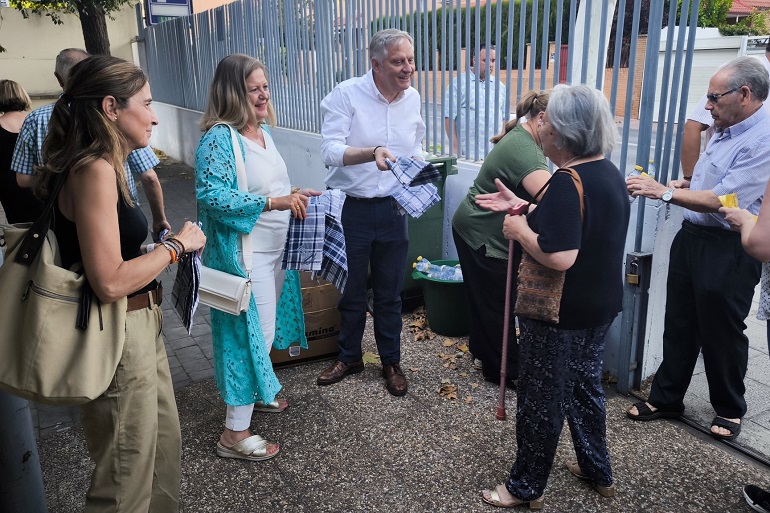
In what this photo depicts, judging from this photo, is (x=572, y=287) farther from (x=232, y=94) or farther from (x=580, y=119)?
(x=232, y=94)

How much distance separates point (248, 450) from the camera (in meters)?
3.18

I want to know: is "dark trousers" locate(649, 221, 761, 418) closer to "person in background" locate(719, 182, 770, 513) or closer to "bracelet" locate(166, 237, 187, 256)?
"person in background" locate(719, 182, 770, 513)

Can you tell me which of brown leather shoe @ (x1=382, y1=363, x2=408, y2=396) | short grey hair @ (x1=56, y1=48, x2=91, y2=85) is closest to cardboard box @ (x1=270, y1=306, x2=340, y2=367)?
brown leather shoe @ (x1=382, y1=363, x2=408, y2=396)

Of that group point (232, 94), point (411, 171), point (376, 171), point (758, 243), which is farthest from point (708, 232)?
point (232, 94)

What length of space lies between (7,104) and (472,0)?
3470mm

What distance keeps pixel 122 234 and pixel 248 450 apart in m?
1.57

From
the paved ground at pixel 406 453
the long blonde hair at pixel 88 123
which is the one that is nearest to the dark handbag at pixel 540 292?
the paved ground at pixel 406 453

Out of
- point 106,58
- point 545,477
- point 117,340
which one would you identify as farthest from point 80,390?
point 545,477

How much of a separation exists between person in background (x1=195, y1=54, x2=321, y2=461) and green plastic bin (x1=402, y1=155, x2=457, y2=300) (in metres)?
1.75

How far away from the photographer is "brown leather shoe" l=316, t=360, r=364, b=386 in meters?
4.00

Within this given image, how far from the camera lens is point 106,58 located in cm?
205

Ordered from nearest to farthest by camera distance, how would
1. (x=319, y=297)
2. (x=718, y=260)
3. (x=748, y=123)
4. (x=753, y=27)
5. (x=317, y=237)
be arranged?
(x=748, y=123), (x=718, y=260), (x=317, y=237), (x=319, y=297), (x=753, y=27)

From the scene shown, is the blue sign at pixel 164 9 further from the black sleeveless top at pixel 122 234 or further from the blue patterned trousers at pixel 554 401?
the blue patterned trousers at pixel 554 401

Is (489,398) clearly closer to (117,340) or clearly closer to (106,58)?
(117,340)
